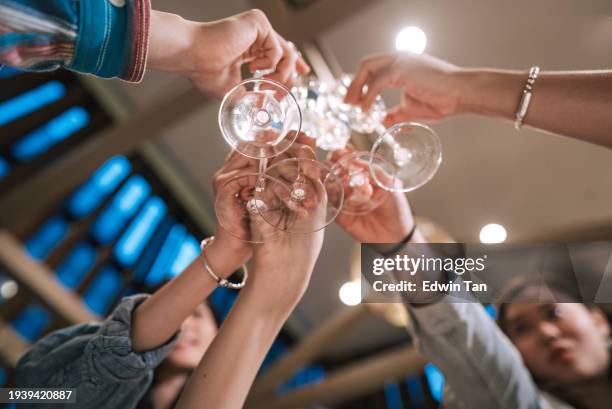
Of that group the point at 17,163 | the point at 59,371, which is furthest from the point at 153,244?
the point at 59,371

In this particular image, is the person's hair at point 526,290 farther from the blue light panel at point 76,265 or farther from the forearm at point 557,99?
the blue light panel at point 76,265

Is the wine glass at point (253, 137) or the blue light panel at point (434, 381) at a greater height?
the blue light panel at point (434, 381)

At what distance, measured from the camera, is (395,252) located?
1.05 m

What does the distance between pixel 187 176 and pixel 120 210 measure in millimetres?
743

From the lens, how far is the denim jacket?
0.92 m

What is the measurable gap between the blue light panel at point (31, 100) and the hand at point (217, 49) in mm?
3328

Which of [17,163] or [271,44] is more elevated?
[17,163]

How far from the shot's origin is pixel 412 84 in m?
1.16

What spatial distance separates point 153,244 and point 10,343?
4.92 ft

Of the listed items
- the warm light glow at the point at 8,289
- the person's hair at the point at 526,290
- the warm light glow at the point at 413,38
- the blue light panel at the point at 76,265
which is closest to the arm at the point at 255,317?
the person's hair at the point at 526,290

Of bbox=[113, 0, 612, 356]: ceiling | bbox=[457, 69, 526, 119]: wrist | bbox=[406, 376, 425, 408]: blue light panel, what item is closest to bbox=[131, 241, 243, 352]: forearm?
bbox=[457, 69, 526, 119]: wrist

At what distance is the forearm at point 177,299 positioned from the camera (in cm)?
93

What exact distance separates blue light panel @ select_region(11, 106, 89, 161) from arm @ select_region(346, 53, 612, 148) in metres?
3.55

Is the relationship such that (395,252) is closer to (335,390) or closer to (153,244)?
(335,390)
